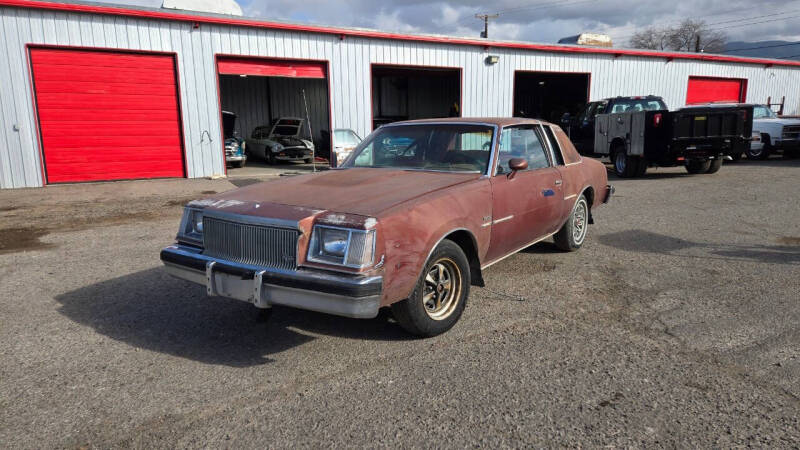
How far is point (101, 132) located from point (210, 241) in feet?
37.9

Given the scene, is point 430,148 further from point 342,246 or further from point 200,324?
point 200,324

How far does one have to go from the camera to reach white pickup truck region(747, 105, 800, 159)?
54.7 feet

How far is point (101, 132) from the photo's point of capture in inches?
520

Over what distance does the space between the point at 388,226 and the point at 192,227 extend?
157 cm

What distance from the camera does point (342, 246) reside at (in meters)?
3.19

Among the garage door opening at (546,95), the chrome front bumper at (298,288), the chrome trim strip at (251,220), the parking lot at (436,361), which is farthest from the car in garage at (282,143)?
the chrome front bumper at (298,288)

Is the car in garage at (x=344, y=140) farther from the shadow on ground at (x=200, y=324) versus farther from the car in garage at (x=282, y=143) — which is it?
the shadow on ground at (x=200, y=324)

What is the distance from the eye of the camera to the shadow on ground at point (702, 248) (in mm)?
5805

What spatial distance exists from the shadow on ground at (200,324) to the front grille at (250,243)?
2.07 ft

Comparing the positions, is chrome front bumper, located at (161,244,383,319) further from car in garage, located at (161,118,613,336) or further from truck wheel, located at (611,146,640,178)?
truck wheel, located at (611,146,640,178)

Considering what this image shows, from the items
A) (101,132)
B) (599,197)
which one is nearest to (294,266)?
(599,197)

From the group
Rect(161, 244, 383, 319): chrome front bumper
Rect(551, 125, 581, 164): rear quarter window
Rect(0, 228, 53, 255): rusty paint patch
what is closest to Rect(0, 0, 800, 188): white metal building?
Rect(0, 228, 53, 255): rusty paint patch

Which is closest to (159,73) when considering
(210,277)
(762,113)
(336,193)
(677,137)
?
(336,193)

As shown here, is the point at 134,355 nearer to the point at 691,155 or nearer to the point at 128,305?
the point at 128,305
